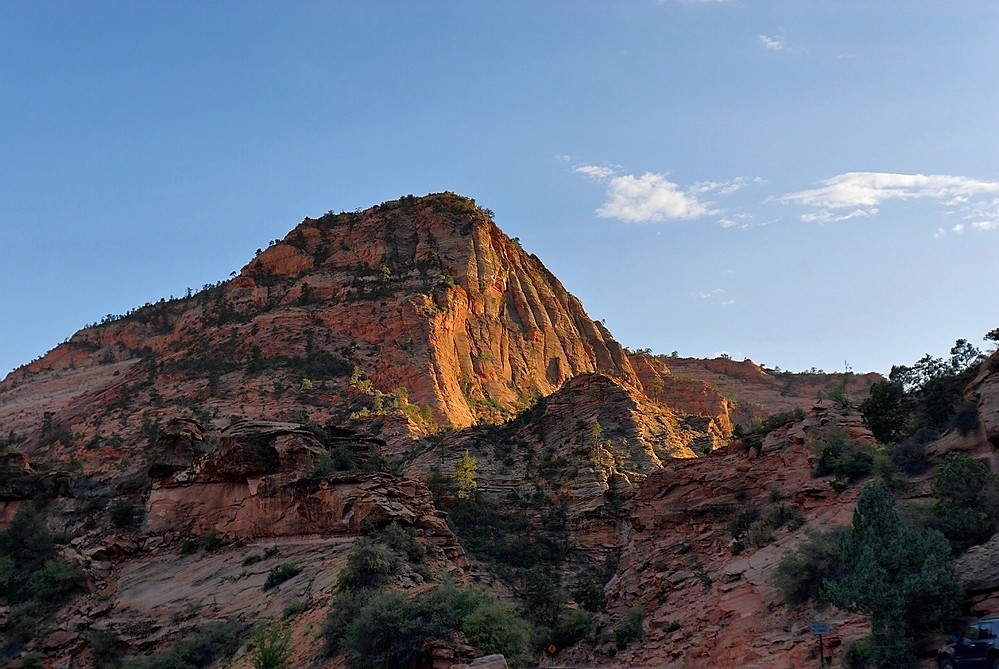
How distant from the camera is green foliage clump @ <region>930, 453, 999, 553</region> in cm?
2084

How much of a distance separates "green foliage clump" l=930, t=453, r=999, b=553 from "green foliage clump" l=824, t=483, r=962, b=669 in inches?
62.8

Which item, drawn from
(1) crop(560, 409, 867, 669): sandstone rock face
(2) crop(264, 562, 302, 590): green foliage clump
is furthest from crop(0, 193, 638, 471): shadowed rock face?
(1) crop(560, 409, 867, 669): sandstone rock face

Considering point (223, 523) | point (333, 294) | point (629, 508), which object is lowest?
point (629, 508)

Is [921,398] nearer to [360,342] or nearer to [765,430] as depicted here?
[765,430]

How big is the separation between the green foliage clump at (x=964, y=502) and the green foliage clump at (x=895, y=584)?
159 cm

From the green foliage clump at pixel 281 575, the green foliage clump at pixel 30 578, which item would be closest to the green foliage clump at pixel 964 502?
the green foliage clump at pixel 281 575

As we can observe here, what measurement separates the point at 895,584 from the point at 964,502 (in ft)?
15.2

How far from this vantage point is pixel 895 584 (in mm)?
18641

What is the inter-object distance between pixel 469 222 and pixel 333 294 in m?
16.9

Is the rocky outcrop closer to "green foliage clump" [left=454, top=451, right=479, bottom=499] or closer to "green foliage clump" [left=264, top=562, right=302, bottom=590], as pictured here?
"green foliage clump" [left=264, top=562, right=302, bottom=590]

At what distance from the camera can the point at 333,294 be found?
84.3 meters

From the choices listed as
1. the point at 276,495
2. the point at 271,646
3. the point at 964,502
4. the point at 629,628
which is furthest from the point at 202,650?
the point at 964,502

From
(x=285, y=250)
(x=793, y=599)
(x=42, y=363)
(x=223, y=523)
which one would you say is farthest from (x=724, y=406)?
(x=42, y=363)

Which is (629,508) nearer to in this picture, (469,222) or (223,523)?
(223,523)
